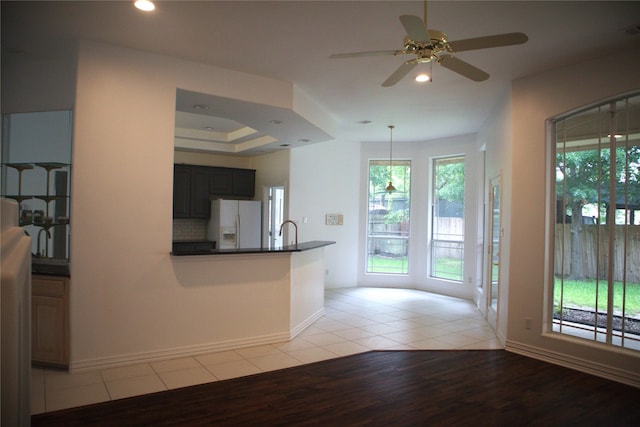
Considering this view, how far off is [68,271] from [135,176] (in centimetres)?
102

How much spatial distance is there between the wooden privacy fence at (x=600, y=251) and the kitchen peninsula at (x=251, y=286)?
270 centimetres

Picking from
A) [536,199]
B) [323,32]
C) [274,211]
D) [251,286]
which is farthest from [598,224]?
[274,211]

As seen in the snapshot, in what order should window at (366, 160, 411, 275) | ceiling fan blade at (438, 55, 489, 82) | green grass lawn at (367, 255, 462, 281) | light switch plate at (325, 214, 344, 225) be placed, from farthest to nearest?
window at (366, 160, 411, 275) < light switch plate at (325, 214, 344, 225) < green grass lawn at (367, 255, 462, 281) < ceiling fan blade at (438, 55, 489, 82)

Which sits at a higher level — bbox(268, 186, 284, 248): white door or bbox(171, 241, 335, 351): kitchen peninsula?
bbox(268, 186, 284, 248): white door

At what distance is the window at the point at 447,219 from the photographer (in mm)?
7633

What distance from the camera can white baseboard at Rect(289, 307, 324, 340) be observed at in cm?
478

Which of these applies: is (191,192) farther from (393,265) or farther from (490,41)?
(490,41)

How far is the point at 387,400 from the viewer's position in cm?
322

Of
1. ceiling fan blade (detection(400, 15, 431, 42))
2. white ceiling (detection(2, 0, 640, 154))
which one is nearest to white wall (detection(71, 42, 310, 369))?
white ceiling (detection(2, 0, 640, 154))

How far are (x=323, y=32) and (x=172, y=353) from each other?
3.21 metres

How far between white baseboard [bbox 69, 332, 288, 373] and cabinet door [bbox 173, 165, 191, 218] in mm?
4084

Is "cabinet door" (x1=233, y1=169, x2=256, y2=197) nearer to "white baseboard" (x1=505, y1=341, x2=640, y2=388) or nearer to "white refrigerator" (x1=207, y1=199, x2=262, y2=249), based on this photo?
"white refrigerator" (x1=207, y1=199, x2=262, y2=249)

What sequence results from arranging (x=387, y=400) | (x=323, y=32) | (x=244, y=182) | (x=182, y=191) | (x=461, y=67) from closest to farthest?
1. (x=461, y=67)
2. (x=387, y=400)
3. (x=323, y=32)
4. (x=182, y=191)
5. (x=244, y=182)

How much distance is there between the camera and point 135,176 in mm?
3828
